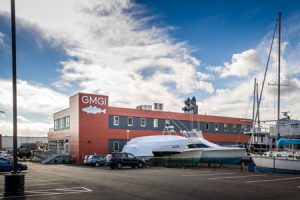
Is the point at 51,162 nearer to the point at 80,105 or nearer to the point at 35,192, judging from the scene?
the point at 80,105

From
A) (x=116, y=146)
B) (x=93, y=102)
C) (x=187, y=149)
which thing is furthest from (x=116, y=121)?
(x=187, y=149)

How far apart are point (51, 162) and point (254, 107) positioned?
28.5 meters

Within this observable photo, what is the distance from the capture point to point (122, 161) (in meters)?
35.8

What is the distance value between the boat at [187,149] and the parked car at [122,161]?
425 cm

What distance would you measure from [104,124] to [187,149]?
15426 mm

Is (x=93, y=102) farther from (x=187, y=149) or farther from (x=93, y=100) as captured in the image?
(x=187, y=149)

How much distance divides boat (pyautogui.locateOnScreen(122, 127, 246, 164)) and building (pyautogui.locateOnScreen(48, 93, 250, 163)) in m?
5.55

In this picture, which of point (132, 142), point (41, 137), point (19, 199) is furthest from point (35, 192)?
point (41, 137)

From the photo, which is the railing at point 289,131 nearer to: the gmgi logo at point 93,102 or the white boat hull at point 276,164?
the white boat hull at point 276,164

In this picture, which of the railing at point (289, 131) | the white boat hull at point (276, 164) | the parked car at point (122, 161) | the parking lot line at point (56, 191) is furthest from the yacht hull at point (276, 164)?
the parking lot line at point (56, 191)

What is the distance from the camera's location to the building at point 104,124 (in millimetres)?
49969

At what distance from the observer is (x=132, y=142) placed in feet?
158

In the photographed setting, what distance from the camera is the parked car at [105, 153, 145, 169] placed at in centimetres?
3553

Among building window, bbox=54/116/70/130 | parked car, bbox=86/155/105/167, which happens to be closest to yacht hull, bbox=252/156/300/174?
parked car, bbox=86/155/105/167
